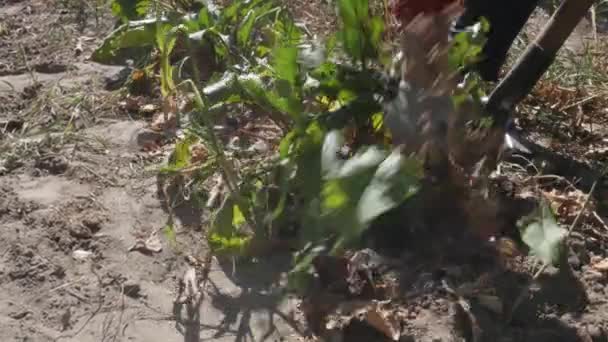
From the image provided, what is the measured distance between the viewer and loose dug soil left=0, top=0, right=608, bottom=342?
1.73 meters

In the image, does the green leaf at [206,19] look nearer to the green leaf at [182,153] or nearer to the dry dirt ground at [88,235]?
the dry dirt ground at [88,235]

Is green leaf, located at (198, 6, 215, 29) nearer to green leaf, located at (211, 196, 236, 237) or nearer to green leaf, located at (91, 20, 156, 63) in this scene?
green leaf, located at (91, 20, 156, 63)

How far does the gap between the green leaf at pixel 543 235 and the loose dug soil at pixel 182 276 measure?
12 centimetres

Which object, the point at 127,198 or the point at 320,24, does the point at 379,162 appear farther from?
the point at 320,24

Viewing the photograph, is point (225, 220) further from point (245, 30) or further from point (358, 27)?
point (245, 30)

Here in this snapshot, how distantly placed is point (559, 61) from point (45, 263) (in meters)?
1.72

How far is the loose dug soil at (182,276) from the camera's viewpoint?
1.73 meters

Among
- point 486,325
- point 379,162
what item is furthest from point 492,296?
point 379,162

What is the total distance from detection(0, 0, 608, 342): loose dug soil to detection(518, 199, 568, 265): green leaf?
0.41 ft

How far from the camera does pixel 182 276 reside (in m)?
1.89

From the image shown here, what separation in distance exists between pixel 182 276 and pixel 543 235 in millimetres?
778

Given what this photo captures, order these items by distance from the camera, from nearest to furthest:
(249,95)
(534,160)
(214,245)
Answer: (214,245) → (249,95) → (534,160)

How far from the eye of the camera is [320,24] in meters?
2.84

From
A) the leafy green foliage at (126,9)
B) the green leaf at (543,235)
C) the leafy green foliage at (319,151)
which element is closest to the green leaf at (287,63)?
the leafy green foliage at (319,151)
